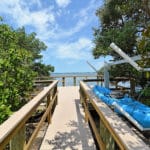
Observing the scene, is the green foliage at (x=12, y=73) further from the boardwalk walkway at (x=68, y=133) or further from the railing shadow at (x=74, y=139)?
the railing shadow at (x=74, y=139)

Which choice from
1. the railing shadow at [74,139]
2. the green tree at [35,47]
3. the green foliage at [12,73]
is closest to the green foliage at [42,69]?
the green tree at [35,47]

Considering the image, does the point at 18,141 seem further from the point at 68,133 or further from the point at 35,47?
the point at 35,47

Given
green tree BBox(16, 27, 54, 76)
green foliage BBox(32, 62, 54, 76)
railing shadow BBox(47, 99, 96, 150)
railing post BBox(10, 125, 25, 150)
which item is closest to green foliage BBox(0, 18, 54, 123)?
railing shadow BBox(47, 99, 96, 150)

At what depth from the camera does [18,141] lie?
2.46m

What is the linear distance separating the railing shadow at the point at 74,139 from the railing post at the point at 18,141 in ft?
4.67

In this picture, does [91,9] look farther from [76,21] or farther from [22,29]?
[22,29]

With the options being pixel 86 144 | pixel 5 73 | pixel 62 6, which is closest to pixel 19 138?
pixel 86 144

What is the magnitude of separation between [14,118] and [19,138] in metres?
0.26

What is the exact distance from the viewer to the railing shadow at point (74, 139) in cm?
393

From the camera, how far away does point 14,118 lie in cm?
234

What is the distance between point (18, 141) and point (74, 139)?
6.34ft

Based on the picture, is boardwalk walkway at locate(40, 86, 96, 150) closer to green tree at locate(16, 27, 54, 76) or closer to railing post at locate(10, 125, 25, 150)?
railing post at locate(10, 125, 25, 150)

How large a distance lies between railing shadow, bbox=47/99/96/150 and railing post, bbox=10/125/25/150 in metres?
1.42

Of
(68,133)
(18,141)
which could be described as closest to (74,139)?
(68,133)
